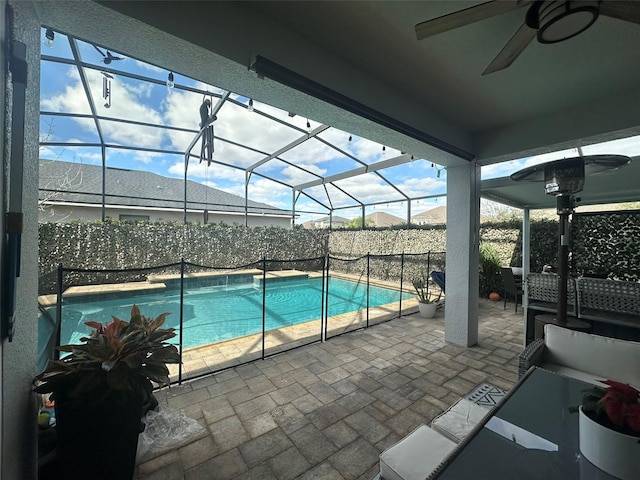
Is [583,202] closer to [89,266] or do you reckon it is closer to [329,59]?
[329,59]

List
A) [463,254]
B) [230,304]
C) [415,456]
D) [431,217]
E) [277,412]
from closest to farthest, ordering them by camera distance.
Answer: [415,456] → [277,412] → [463,254] → [230,304] → [431,217]

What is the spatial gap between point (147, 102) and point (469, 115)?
643 cm

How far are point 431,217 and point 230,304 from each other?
8.75 m

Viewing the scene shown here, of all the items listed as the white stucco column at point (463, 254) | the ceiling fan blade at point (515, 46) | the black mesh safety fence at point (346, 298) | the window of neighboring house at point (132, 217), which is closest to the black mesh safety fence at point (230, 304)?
the black mesh safety fence at point (346, 298)

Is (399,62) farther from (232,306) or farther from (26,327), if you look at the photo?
(232,306)

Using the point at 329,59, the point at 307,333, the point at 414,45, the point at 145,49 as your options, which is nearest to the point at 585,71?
the point at 414,45

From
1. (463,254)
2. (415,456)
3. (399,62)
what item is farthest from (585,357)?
(399,62)

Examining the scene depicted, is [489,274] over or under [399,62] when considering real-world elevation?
under

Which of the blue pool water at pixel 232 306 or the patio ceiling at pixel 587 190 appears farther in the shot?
the blue pool water at pixel 232 306

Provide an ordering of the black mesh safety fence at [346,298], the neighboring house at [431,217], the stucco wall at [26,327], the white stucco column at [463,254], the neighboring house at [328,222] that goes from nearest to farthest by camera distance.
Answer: the stucco wall at [26,327] < the white stucco column at [463,254] < the black mesh safety fence at [346,298] < the neighboring house at [431,217] < the neighboring house at [328,222]

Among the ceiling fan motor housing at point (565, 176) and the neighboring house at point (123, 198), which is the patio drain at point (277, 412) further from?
the neighboring house at point (123, 198)

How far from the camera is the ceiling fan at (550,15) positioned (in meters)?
1.18

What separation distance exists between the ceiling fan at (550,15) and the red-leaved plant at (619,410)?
5.28 feet

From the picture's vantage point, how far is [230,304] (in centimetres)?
767
